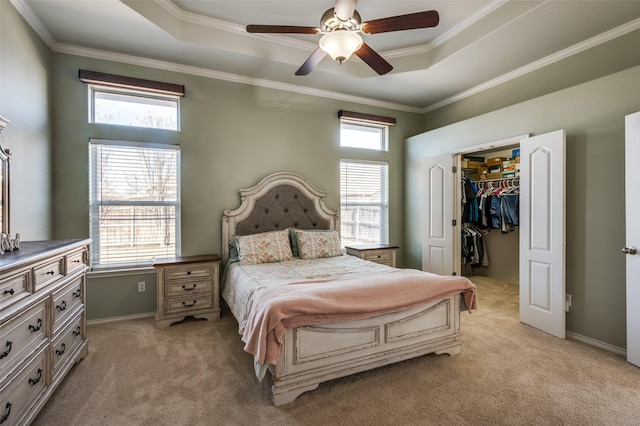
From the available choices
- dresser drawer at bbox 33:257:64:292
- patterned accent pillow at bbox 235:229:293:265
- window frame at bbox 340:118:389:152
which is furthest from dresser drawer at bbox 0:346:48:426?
window frame at bbox 340:118:389:152

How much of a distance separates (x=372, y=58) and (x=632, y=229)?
2.48 meters

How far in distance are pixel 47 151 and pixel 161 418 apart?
2777 mm

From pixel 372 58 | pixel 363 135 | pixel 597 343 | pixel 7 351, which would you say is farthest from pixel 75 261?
pixel 597 343

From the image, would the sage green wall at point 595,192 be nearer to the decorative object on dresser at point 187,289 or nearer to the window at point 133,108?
the decorative object on dresser at point 187,289

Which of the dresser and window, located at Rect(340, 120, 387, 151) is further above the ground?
window, located at Rect(340, 120, 387, 151)

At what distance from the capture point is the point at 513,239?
4938mm

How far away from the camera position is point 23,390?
1.53 metres

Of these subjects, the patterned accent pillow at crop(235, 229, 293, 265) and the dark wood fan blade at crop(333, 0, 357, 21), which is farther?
the patterned accent pillow at crop(235, 229, 293, 265)

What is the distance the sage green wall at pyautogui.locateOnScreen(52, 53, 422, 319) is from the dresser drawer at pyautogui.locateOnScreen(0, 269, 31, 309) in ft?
5.88

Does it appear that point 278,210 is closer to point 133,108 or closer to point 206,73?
point 206,73

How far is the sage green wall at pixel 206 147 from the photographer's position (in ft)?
9.95

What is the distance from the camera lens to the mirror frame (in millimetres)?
2076

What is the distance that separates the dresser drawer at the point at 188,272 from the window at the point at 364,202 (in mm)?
1974

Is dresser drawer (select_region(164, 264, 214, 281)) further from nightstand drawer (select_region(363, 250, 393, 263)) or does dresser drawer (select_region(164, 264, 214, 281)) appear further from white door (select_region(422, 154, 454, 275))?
white door (select_region(422, 154, 454, 275))
